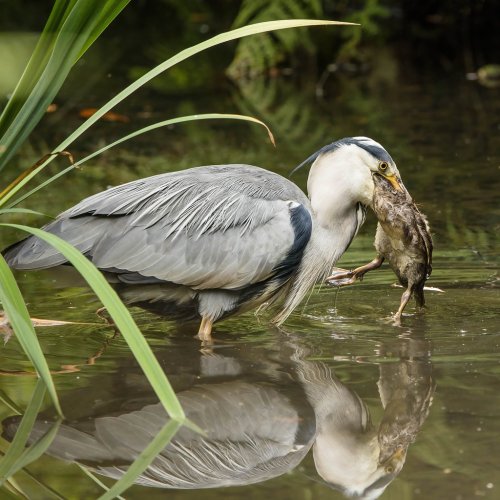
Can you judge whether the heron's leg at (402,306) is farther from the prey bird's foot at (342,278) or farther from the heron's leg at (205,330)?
the heron's leg at (205,330)

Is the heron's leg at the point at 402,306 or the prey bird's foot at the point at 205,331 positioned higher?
the prey bird's foot at the point at 205,331

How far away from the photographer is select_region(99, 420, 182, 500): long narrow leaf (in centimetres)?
388

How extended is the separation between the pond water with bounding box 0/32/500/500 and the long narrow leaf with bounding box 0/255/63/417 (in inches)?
12.0

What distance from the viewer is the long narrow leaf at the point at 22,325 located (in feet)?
13.9

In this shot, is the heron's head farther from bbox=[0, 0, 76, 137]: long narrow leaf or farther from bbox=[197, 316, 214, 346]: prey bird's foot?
bbox=[0, 0, 76, 137]: long narrow leaf

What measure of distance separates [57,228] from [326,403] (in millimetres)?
1847

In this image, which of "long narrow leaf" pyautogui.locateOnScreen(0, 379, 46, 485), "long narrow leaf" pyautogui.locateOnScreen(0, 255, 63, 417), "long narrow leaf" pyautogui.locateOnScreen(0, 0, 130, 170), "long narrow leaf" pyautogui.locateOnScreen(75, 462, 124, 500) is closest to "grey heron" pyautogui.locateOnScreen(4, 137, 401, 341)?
"long narrow leaf" pyautogui.locateOnScreen(0, 0, 130, 170)

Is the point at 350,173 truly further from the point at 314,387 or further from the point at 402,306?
the point at 314,387

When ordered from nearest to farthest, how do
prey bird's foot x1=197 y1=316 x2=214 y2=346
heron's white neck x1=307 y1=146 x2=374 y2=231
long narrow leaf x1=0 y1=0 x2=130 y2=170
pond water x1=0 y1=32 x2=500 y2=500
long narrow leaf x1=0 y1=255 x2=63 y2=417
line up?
pond water x1=0 y1=32 x2=500 y2=500 → long narrow leaf x1=0 y1=255 x2=63 y2=417 → long narrow leaf x1=0 y1=0 x2=130 y2=170 → prey bird's foot x1=197 y1=316 x2=214 y2=346 → heron's white neck x1=307 y1=146 x2=374 y2=231

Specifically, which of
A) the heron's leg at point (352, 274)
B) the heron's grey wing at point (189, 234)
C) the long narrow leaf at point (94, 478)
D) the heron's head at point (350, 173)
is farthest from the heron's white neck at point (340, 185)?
the long narrow leaf at point (94, 478)

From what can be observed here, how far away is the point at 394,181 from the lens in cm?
598

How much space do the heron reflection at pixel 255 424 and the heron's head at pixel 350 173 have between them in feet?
3.14

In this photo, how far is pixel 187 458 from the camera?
4.18 m

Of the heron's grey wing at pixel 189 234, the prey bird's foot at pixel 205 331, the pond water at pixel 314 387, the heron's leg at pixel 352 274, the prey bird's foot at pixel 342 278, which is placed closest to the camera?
the pond water at pixel 314 387
